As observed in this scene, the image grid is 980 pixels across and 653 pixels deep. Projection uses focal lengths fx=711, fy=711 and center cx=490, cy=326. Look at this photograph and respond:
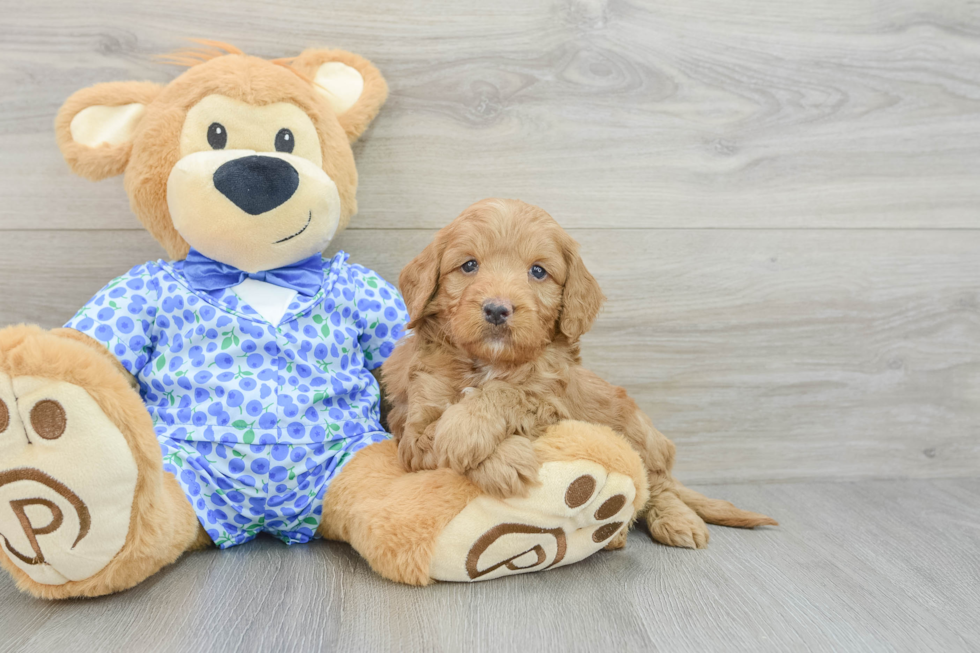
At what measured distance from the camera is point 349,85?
152cm

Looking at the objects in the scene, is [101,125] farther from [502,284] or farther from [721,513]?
[721,513]

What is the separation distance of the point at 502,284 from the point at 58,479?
714mm

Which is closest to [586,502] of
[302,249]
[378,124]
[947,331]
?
[302,249]

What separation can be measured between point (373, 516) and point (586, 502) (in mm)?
361

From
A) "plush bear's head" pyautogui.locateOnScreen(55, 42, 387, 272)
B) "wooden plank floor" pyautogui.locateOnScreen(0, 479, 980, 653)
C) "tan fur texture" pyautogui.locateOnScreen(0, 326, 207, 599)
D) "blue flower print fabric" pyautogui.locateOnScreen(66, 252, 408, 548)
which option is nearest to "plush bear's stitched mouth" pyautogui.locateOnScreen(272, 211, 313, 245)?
"plush bear's head" pyautogui.locateOnScreen(55, 42, 387, 272)

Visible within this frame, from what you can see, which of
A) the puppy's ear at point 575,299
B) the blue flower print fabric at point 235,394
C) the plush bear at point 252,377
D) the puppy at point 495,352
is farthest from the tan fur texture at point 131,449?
the puppy's ear at point 575,299

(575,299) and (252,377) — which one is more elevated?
(575,299)

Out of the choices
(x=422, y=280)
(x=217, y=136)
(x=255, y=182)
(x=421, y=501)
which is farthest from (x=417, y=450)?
(x=217, y=136)

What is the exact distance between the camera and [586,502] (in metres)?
1.15

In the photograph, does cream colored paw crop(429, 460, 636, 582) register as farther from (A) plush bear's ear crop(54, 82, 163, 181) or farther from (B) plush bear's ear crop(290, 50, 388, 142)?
(A) plush bear's ear crop(54, 82, 163, 181)

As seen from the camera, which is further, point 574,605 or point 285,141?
point 285,141

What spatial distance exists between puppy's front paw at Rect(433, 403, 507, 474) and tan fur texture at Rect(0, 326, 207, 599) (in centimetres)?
45

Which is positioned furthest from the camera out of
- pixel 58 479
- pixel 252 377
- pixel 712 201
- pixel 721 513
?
pixel 712 201

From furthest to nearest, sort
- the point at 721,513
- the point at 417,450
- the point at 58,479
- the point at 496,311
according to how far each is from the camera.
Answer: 1. the point at 721,513
2. the point at 417,450
3. the point at 496,311
4. the point at 58,479
